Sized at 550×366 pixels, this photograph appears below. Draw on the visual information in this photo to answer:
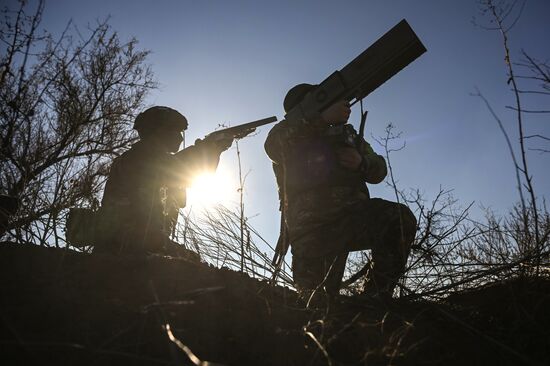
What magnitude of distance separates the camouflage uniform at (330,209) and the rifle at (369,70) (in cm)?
33

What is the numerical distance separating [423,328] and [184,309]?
2.72 ft

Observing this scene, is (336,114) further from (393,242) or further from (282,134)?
(393,242)

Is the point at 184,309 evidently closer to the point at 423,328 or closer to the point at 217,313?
the point at 217,313

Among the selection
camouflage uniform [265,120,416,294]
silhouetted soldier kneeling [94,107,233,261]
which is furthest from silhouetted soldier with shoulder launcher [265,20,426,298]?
silhouetted soldier kneeling [94,107,233,261]

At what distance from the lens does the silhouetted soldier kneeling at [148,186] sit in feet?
10.5

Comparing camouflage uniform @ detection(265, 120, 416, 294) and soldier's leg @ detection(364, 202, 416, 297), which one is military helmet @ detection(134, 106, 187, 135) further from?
soldier's leg @ detection(364, 202, 416, 297)

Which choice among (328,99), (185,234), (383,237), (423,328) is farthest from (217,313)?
(328,99)

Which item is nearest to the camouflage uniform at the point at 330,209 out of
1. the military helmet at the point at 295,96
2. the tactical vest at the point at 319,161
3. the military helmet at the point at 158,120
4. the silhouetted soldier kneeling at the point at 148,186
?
the tactical vest at the point at 319,161

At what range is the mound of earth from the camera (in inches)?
36.8

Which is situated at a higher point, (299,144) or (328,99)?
(328,99)

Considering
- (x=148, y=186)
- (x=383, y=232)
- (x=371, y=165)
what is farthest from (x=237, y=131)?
(x=383, y=232)

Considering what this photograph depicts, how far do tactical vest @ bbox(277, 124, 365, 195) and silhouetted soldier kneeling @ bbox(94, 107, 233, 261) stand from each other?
1030 mm

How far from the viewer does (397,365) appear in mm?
948

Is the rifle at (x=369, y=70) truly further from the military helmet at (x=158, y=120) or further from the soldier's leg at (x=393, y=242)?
the military helmet at (x=158, y=120)
